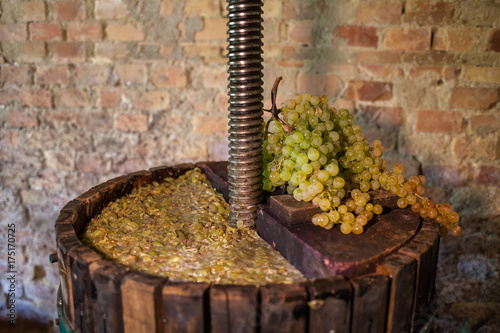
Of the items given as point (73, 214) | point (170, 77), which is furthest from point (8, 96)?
point (73, 214)

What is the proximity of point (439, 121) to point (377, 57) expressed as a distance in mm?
394

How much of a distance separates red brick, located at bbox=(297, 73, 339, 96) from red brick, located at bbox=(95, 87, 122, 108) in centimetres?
90

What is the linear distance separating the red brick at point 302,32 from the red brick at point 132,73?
→ 0.72m

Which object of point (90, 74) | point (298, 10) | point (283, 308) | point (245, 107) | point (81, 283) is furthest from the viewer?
point (90, 74)

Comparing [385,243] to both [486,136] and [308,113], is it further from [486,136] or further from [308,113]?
[486,136]

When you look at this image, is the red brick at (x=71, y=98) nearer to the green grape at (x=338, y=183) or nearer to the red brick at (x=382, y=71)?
the red brick at (x=382, y=71)

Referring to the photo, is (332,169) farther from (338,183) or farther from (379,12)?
(379,12)

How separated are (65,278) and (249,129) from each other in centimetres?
57

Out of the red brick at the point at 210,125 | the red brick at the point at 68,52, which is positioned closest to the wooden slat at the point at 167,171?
the red brick at the point at 210,125

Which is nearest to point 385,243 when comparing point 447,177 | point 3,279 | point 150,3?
point 447,177

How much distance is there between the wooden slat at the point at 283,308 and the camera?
2.46ft

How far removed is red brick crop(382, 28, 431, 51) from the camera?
1774 mm

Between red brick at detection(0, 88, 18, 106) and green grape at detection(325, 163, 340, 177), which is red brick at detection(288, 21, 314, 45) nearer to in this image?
green grape at detection(325, 163, 340, 177)

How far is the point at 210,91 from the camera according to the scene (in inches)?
79.3
